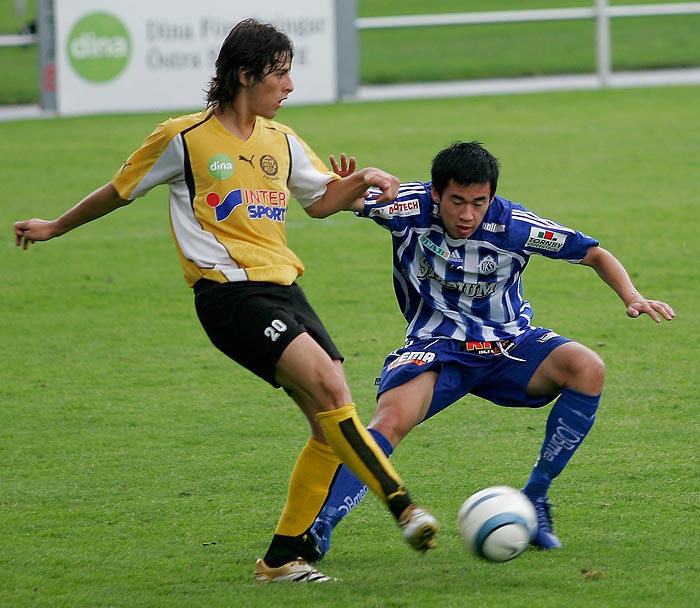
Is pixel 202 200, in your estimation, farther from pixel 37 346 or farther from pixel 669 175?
pixel 669 175

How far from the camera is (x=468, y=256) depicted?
459cm

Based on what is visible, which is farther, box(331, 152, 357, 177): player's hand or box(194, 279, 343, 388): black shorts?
box(331, 152, 357, 177): player's hand

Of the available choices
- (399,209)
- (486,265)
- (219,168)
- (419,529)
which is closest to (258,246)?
(219,168)

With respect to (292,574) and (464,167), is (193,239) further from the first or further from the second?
(292,574)

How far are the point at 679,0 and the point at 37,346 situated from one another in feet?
72.4

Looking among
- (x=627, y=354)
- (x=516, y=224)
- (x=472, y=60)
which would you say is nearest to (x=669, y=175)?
(x=627, y=354)

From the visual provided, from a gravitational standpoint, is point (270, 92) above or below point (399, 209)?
above

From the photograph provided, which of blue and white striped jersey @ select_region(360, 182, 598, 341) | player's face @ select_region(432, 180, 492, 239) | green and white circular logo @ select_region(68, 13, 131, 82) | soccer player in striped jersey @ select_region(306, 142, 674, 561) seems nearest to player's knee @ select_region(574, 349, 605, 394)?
soccer player in striped jersey @ select_region(306, 142, 674, 561)

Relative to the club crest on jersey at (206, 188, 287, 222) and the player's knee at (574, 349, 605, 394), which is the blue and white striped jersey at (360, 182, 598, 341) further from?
the club crest on jersey at (206, 188, 287, 222)

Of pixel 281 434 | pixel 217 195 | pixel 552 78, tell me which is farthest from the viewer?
pixel 552 78

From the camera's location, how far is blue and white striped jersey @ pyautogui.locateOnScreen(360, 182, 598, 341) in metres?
4.59

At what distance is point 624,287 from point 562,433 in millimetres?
557

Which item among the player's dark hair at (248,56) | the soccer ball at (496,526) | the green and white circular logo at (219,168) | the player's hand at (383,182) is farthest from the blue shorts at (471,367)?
the player's dark hair at (248,56)

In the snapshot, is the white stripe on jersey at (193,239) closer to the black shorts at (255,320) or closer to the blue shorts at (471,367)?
the black shorts at (255,320)
